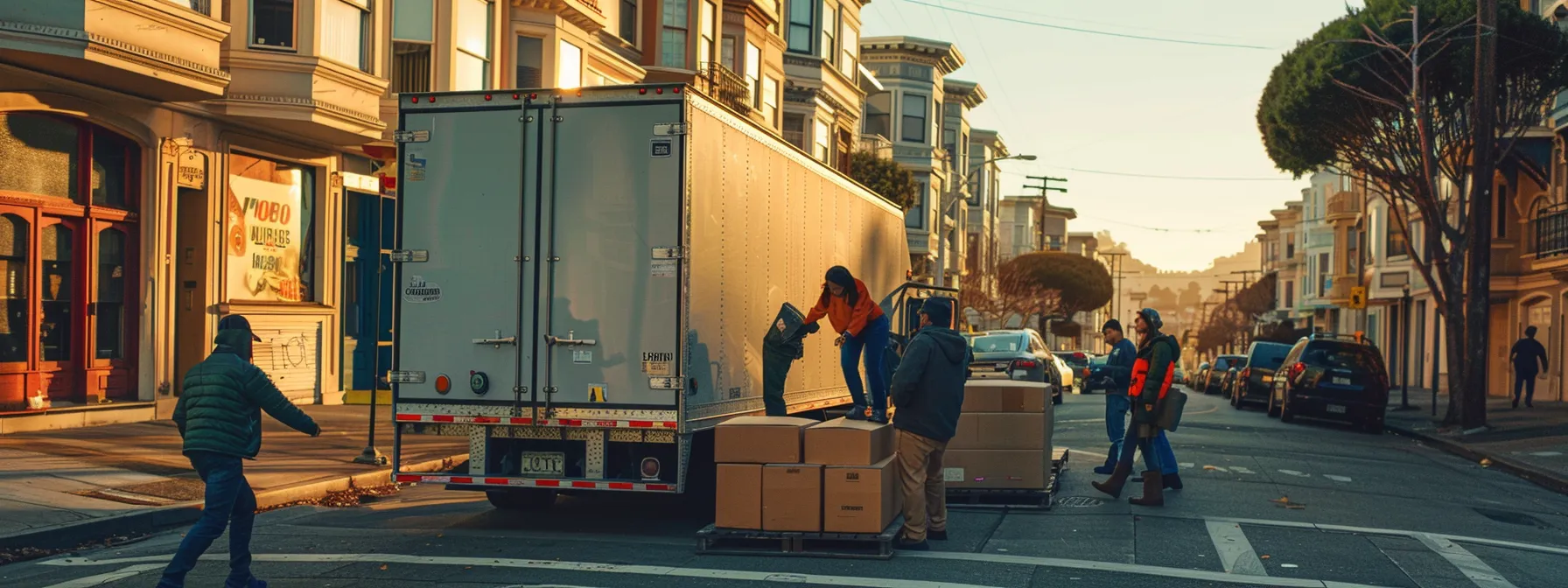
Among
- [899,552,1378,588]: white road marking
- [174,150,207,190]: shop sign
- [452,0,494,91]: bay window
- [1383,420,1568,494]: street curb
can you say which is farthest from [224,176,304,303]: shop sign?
[1383,420,1568,494]: street curb

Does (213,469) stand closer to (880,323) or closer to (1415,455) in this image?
(880,323)

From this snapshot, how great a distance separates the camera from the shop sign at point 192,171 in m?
17.6

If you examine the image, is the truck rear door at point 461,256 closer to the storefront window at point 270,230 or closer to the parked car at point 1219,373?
the storefront window at point 270,230

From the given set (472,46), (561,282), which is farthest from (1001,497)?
(472,46)

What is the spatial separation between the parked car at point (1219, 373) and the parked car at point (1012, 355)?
16222 mm

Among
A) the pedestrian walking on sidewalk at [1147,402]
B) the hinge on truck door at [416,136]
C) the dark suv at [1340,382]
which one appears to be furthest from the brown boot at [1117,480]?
the dark suv at [1340,382]

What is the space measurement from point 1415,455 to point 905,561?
13.3m

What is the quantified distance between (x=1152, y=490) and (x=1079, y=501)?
0.68 metres

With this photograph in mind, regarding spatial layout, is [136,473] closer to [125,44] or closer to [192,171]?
[125,44]

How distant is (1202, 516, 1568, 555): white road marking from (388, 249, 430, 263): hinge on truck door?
6371mm

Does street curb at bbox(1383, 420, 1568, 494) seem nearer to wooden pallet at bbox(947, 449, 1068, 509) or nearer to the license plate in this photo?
wooden pallet at bbox(947, 449, 1068, 509)

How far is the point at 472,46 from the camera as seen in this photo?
22.1 m

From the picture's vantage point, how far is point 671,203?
988 cm

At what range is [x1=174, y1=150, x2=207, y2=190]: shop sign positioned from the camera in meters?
17.6
